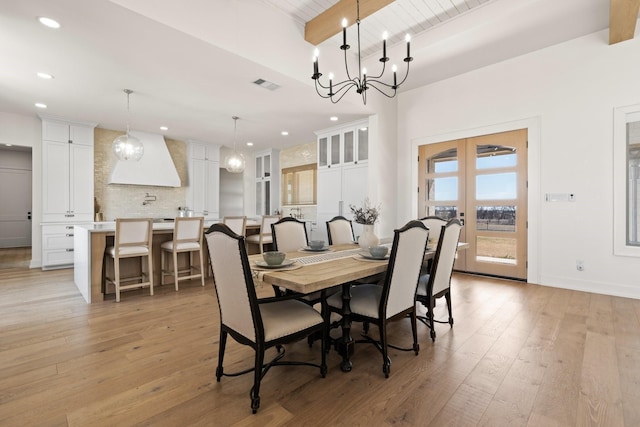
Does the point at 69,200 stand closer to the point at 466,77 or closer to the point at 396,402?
the point at 396,402

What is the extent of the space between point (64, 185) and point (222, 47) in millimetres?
4592

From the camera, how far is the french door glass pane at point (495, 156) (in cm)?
443

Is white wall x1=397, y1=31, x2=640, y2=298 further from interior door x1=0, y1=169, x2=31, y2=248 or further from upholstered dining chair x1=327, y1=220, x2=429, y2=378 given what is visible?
interior door x1=0, y1=169, x2=31, y2=248

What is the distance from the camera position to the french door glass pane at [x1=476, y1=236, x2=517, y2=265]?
174 inches

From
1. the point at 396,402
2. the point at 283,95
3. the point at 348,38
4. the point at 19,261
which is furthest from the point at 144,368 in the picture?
the point at 19,261

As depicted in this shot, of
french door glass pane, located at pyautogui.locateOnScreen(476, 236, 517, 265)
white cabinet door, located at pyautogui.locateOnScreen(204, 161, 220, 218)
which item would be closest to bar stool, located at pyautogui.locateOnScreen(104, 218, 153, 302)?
white cabinet door, located at pyautogui.locateOnScreen(204, 161, 220, 218)

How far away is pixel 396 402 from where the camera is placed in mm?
1646

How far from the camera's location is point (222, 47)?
299 cm

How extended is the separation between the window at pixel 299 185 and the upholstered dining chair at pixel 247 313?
18.2 ft

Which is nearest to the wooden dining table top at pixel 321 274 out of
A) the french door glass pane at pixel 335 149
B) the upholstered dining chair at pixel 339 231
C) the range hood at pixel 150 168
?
the upholstered dining chair at pixel 339 231

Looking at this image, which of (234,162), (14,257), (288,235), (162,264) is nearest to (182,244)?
(162,264)

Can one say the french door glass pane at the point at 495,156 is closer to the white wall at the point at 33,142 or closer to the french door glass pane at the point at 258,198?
the french door glass pane at the point at 258,198

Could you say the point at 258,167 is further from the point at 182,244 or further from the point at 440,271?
the point at 440,271

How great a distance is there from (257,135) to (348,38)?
11.0ft
